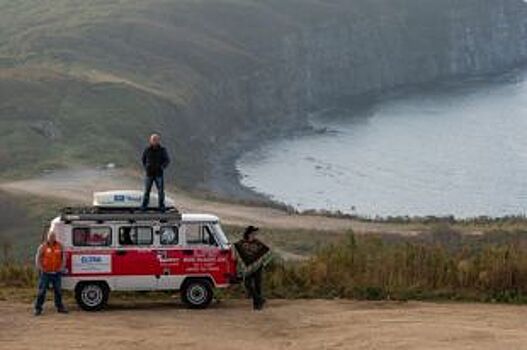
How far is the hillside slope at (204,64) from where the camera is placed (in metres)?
78.7

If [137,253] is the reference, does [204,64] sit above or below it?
above

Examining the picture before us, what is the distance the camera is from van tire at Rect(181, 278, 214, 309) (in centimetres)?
2389

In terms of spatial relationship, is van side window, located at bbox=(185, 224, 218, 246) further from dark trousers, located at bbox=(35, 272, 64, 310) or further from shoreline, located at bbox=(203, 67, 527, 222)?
shoreline, located at bbox=(203, 67, 527, 222)

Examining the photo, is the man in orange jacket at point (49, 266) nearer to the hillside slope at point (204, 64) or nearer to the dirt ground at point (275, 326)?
the dirt ground at point (275, 326)

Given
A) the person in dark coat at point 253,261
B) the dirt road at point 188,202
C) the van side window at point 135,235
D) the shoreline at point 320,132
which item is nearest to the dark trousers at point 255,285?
the person in dark coat at point 253,261

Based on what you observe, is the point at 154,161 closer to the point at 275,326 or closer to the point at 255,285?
the point at 255,285

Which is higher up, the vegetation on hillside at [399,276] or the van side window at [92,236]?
the van side window at [92,236]

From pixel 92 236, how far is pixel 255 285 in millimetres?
4082

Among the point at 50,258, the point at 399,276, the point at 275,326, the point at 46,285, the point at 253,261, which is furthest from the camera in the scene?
the point at 399,276

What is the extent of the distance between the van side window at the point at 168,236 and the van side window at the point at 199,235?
284 mm

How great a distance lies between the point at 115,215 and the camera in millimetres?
23594

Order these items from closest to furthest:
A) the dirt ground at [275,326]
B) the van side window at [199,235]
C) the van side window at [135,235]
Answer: the dirt ground at [275,326] → the van side window at [135,235] → the van side window at [199,235]

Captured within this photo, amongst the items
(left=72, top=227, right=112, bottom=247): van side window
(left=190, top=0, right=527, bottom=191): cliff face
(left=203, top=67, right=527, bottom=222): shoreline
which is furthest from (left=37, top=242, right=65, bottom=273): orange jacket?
(left=190, top=0, right=527, bottom=191): cliff face

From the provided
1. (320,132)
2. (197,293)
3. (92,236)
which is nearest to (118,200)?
(92,236)
